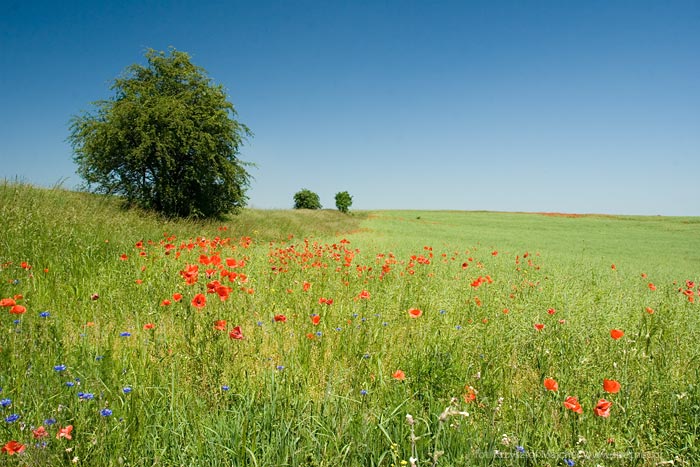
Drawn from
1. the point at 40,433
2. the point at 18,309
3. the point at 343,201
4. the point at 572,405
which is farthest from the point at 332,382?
the point at 343,201

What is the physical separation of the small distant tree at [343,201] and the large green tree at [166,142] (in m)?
50.8

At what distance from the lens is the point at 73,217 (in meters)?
7.60

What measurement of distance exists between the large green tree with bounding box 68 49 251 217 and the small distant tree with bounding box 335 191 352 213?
50.8 metres

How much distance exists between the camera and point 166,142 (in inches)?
683

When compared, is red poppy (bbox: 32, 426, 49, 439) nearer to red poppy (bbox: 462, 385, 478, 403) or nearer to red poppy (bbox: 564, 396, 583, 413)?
red poppy (bbox: 462, 385, 478, 403)

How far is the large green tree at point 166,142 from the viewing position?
17.1m

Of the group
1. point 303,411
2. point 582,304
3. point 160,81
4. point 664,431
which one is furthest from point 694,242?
point 160,81

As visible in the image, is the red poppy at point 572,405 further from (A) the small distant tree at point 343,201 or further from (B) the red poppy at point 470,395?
(A) the small distant tree at point 343,201

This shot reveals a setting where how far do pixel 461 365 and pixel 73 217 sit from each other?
8674 mm

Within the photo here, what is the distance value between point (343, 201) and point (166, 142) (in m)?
54.6

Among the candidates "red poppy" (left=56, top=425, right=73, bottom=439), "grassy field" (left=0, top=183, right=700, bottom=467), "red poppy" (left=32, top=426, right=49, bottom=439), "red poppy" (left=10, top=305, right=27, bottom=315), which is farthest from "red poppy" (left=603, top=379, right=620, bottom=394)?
"red poppy" (left=10, top=305, right=27, bottom=315)

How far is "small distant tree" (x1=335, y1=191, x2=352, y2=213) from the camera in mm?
71250

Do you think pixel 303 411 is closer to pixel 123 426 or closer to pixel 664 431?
pixel 123 426

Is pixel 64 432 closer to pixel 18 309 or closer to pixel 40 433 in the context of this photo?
pixel 40 433
